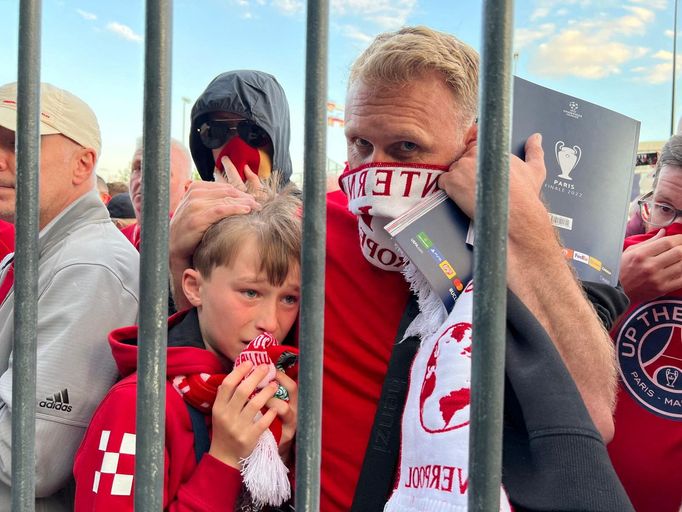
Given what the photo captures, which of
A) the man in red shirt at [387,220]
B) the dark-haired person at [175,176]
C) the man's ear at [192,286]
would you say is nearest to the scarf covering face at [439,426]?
the man in red shirt at [387,220]

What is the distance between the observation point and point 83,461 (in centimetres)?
142

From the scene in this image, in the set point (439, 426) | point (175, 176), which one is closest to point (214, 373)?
point (439, 426)

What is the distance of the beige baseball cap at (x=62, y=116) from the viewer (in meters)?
2.01

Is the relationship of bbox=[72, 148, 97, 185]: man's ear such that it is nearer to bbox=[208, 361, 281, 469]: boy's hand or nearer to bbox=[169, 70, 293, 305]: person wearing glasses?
bbox=[169, 70, 293, 305]: person wearing glasses

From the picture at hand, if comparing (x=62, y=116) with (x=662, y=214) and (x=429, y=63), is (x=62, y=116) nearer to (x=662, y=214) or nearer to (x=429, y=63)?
(x=429, y=63)

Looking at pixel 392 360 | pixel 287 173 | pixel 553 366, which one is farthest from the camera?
pixel 287 173

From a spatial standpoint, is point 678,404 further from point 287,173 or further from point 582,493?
point 287,173

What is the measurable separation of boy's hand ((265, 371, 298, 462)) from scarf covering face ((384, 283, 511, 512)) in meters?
0.24

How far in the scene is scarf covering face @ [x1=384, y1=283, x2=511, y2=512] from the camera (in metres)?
1.23

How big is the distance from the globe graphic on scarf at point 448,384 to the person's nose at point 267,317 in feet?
1.21

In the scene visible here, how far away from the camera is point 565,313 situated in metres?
1.55

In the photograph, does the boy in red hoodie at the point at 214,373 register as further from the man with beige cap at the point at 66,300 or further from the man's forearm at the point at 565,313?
the man's forearm at the point at 565,313

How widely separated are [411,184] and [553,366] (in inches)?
22.3

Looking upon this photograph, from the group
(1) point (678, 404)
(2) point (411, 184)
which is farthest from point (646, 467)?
(2) point (411, 184)
